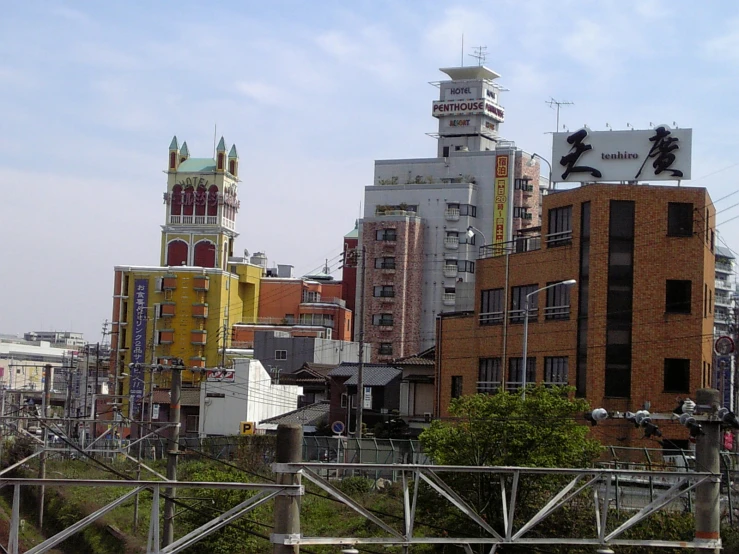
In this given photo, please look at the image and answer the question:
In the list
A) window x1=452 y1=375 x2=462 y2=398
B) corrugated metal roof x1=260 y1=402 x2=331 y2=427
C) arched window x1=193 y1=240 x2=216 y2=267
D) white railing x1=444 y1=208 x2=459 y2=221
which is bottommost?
corrugated metal roof x1=260 y1=402 x2=331 y2=427

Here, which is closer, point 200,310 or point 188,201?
point 200,310

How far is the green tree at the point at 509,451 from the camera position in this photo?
3806 centimetres

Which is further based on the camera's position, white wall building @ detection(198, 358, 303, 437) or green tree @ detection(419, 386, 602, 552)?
white wall building @ detection(198, 358, 303, 437)

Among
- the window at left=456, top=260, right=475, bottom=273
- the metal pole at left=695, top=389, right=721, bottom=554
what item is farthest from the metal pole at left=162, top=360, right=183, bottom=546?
the window at left=456, top=260, right=475, bottom=273

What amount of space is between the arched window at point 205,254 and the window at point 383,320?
117 ft

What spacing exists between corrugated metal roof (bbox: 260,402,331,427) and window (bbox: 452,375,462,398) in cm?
1800

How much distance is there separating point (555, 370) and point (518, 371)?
277 cm

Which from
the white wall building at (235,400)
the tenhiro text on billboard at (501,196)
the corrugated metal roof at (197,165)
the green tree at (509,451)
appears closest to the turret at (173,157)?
the corrugated metal roof at (197,165)

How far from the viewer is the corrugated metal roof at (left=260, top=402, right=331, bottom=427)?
272 ft

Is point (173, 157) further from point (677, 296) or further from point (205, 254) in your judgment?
point (677, 296)

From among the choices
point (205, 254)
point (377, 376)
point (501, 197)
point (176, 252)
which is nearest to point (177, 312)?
point (205, 254)

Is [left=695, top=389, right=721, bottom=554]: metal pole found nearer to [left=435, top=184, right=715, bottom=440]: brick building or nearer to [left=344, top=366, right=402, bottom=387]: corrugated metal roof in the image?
[left=435, top=184, right=715, bottom=440]: brick building

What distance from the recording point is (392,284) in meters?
125

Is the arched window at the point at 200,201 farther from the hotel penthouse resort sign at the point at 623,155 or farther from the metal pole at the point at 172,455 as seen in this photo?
the metal pole at the point at 172,455
